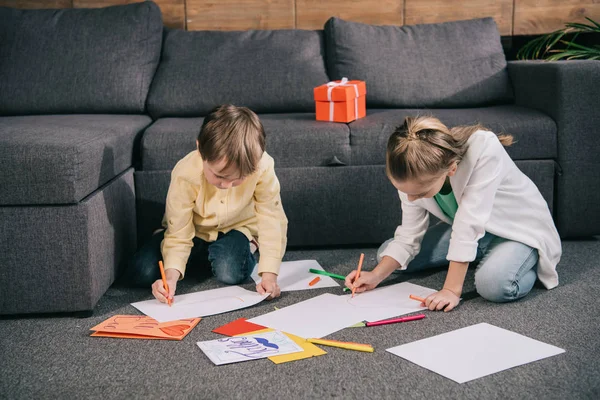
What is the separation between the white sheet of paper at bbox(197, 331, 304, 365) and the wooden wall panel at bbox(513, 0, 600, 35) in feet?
7.23

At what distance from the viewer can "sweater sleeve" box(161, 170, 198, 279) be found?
1.87 m

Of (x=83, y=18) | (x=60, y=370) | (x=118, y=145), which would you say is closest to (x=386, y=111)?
(x=118, y=145)

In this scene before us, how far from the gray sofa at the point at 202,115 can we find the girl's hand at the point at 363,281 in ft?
1.46

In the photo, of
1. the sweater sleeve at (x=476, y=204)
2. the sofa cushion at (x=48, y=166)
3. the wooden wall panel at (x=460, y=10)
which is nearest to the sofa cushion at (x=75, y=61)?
the sofa cushion at (x=48, y=166)

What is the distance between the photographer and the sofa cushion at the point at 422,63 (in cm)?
269

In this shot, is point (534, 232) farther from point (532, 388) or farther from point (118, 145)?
point (118, 145)

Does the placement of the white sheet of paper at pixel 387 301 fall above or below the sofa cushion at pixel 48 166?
below

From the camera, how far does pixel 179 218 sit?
1882 millimetres

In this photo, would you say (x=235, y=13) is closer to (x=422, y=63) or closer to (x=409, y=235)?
(x=422, y=63)

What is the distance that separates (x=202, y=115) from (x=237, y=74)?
0.22 metres

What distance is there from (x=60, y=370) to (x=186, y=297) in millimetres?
452

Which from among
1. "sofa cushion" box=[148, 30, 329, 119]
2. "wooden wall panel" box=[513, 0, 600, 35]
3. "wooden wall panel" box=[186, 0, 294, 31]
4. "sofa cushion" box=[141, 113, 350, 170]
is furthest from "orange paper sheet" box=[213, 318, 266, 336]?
"wooden wall panel" box=[513, 0, 600, 35]

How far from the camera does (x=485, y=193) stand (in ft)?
5.65

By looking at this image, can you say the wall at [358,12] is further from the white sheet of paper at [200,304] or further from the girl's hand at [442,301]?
the girl's hand at [442,301]
